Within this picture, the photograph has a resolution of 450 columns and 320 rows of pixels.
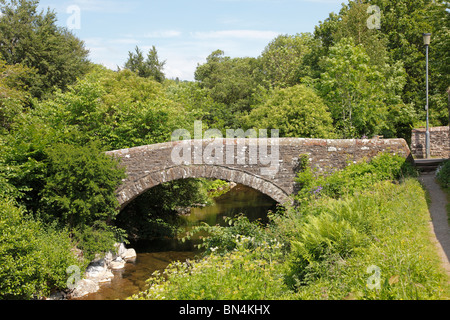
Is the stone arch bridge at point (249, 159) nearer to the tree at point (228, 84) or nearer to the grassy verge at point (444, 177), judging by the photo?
the grassy verge at point (444, 177)

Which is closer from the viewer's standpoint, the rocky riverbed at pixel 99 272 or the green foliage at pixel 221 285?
the green foliage at pixel 221 285

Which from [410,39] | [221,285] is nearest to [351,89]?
[410,39]

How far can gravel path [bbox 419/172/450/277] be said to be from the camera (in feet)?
22.9

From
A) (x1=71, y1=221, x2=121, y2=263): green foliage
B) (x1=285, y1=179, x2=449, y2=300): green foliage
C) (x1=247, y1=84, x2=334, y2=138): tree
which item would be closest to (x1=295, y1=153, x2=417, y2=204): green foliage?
(x1=285, y1=179, x2=449, y2=300): green foliage

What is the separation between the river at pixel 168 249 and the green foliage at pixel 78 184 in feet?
7.49

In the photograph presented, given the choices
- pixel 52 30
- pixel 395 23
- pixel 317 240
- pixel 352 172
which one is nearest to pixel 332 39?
pixel 395 23

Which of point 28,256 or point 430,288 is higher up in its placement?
point 430,288

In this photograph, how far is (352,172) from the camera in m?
12.5

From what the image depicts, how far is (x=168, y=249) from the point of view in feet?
55.2

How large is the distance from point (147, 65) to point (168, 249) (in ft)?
60.8

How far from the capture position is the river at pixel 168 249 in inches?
504

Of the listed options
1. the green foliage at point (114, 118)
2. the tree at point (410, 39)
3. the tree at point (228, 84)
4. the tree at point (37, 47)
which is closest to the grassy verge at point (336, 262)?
the green foliage at point (114, 118)
